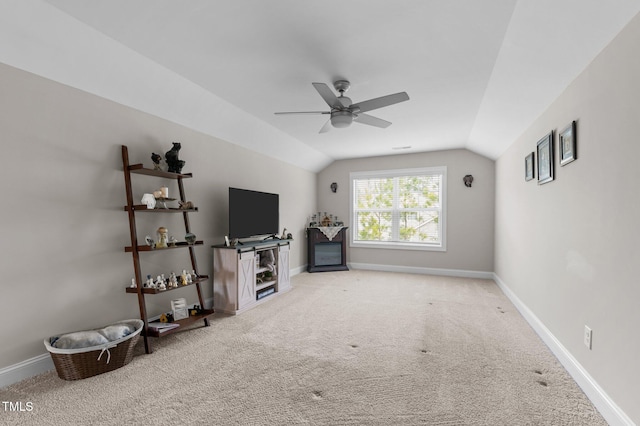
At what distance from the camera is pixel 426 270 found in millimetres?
5941

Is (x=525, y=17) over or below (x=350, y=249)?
over

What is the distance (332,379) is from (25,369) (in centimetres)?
227

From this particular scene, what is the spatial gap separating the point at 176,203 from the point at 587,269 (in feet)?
12.6

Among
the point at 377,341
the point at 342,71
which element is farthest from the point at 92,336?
the point at 342,71

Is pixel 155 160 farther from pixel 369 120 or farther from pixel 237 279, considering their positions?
pixel 369 120

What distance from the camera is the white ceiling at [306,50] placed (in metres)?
1.88

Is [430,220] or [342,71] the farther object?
[430,220]

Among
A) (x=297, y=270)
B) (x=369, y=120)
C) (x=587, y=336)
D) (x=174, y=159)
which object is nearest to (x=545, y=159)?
(x=587, y=336)

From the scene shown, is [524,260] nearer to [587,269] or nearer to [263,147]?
[587,269]

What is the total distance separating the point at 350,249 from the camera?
6.60m

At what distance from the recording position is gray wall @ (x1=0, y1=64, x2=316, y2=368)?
6.92ft

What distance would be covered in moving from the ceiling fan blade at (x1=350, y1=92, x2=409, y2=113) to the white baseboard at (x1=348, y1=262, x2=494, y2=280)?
164 inches

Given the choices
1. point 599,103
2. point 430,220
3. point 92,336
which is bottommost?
point 92,336

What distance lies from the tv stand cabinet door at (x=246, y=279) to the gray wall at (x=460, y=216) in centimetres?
326
